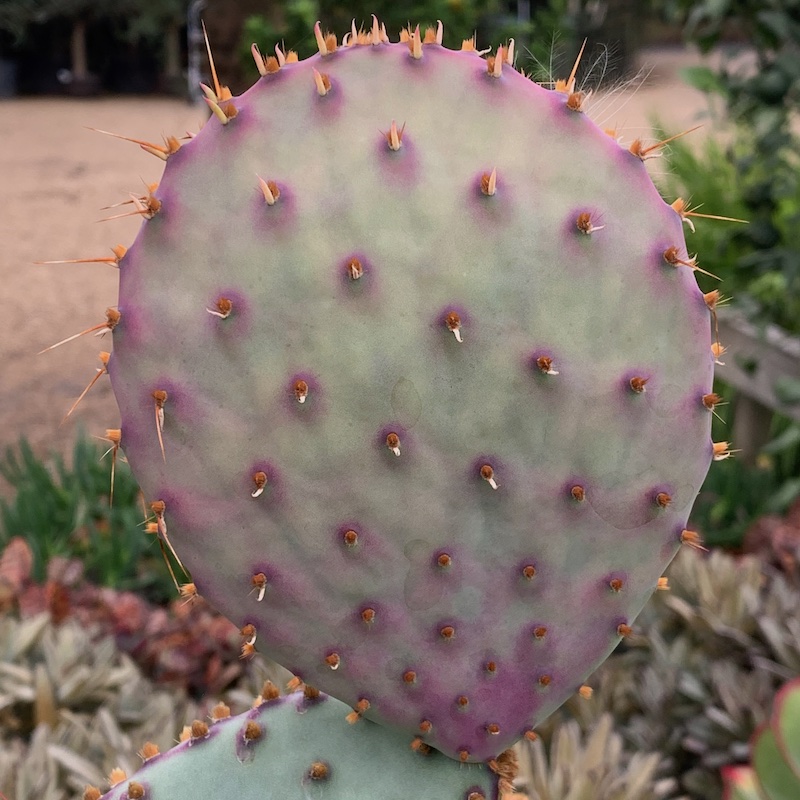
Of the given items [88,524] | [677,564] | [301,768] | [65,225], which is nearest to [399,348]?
[301,768]

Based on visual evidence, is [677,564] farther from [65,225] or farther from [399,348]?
[65,225]

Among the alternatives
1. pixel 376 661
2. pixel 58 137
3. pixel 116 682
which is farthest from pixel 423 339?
pixel 58 137

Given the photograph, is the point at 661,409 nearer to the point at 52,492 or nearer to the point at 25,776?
the point at 25,776

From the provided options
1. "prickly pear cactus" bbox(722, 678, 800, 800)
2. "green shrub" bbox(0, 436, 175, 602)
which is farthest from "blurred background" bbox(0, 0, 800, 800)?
"prickly pear cactus" bbox(722, 678, 800, 800)

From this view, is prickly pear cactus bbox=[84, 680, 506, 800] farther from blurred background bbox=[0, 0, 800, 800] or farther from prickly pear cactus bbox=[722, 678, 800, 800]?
prickly pear cactus bbox=[722, 678, 800, 800]

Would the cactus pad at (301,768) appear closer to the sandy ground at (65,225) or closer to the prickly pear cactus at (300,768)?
the prickly pear cactus at (300,768)

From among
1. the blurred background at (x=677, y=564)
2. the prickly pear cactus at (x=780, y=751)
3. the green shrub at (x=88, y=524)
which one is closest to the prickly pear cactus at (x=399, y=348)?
the blurred background at (x=677, y=564)
